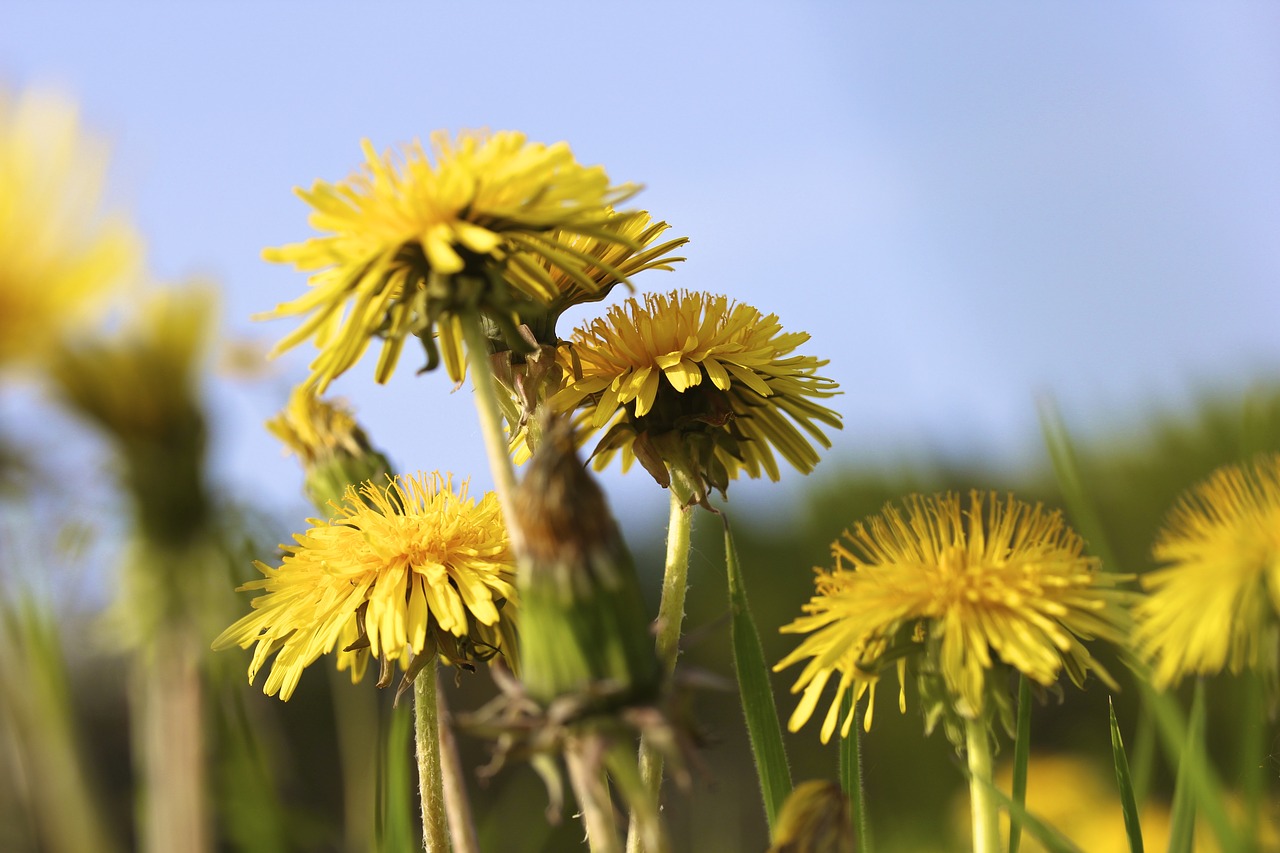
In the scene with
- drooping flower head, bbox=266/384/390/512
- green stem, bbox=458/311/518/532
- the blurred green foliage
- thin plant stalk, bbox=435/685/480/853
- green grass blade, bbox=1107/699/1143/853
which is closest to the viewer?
A: green stem, bbox=458/311/518/532

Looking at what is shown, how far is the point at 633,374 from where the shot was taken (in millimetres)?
1439

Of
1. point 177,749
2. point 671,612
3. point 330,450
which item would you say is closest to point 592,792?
point 177,749

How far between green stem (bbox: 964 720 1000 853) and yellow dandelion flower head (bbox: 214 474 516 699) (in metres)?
0.52

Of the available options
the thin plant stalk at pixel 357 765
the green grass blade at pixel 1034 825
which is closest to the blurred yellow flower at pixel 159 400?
the green grass blade at pixel 1034 825

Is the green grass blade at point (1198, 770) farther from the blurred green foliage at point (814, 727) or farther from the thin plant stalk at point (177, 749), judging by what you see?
the blurred green foliage at point (814, 727)

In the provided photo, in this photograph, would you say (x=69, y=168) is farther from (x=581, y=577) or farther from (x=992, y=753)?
(x=992, y=753)

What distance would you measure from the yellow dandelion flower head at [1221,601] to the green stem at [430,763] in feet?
2.61

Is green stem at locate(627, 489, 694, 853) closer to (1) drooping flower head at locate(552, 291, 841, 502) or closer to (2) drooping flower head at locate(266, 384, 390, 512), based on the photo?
(1) drooping flower head at locate(552, 291, 841, 502)

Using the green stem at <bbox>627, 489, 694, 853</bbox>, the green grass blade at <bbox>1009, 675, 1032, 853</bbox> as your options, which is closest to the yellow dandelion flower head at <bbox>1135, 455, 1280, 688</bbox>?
the green grass blade at <bbox>1009, 675, 1032, 853</bbox>

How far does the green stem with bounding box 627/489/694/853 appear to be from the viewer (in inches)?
50.1

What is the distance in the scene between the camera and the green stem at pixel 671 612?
1271 mm

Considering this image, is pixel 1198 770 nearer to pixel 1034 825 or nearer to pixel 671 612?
pixel 1034 825

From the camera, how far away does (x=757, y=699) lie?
4.42 ft

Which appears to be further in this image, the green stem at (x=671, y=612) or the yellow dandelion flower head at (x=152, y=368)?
the green stem at (x=671, y=612)
